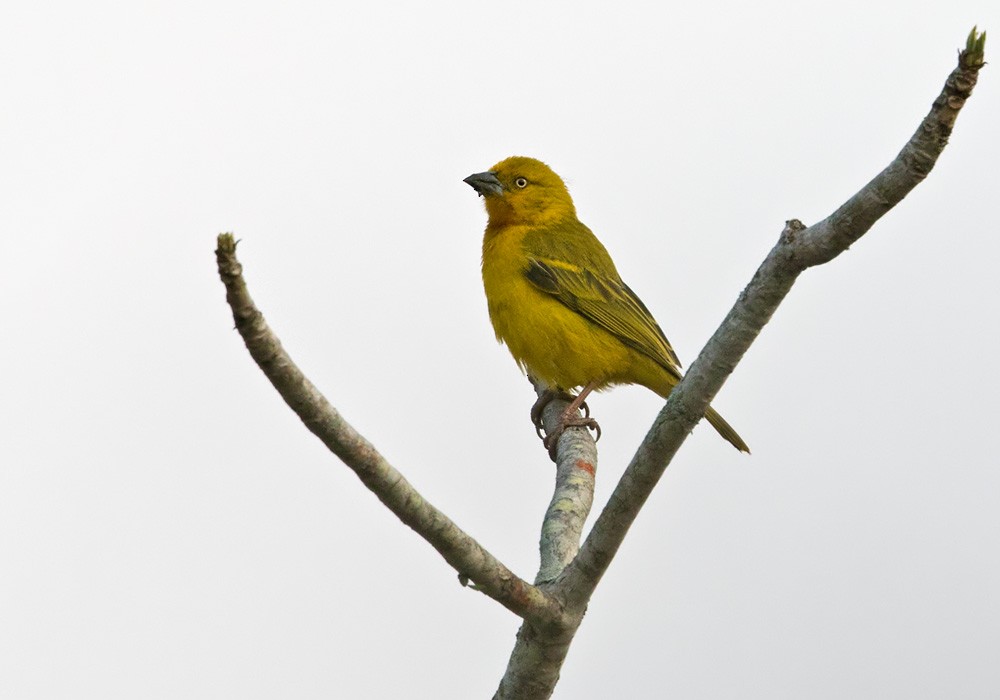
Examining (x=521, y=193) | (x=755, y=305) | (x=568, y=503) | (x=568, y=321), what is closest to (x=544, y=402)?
(x=568, y=321)

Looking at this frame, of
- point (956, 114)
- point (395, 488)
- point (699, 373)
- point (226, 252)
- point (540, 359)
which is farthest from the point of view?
point (540, 359)

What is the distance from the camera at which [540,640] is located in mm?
3576

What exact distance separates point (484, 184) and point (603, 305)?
3.80ft

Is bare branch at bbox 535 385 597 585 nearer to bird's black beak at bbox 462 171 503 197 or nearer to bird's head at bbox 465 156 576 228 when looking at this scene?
bird's head at bbox 465 156 576 228

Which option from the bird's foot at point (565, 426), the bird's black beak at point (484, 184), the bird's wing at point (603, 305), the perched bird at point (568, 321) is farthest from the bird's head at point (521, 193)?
the bird's foot at point (565, 426)

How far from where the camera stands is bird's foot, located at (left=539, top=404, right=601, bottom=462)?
5992mm

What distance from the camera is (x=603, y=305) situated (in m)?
6.65

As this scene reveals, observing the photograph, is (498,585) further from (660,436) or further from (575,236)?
(575,236)

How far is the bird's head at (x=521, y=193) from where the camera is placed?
23.7 feet

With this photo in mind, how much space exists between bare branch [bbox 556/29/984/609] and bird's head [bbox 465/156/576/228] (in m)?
4.03

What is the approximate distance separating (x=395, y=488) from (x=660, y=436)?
0.74 meters

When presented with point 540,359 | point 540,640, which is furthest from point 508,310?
point 540,640

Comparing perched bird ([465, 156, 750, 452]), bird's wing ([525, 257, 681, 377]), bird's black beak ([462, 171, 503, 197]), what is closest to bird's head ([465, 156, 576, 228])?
bird's black beak ([462, 171, 503, 197])

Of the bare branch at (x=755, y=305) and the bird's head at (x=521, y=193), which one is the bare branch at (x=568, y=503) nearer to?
the bare branch at (x=755, y=305)
